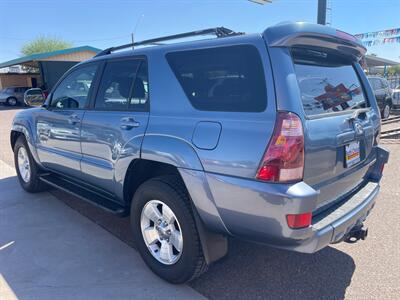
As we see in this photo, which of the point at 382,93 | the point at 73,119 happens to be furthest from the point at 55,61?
the point at 73,119

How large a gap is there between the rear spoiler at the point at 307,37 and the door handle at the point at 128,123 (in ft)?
4.37

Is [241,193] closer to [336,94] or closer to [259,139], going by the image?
[259,139]

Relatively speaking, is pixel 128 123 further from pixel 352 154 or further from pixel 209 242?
pixel 352 154

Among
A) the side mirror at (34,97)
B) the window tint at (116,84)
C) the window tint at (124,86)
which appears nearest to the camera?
the window tint at (124,86)

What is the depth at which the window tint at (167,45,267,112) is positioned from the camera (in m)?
2.18

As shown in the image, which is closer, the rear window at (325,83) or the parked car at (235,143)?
the parked car at (235,143)

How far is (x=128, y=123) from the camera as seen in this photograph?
9.68ft

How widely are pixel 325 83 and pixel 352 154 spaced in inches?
23.0

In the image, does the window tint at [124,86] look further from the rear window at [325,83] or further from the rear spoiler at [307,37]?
the rear window at [325,83]

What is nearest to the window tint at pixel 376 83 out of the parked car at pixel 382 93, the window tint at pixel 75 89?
the parked car at pixel 382 93

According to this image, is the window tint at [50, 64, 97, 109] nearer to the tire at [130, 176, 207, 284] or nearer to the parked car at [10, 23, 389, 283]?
the parked car at [10, 23, 389, 283]

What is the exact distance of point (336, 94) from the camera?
2.61m

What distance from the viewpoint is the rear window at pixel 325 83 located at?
7.47ft

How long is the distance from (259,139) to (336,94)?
37.8 inches
